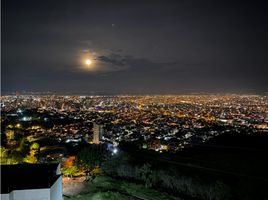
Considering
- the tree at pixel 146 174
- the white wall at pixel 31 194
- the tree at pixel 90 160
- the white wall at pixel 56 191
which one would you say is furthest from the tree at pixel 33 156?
the white wall at pixel 31 194

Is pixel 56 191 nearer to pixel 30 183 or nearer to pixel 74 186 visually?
pixel 30 183

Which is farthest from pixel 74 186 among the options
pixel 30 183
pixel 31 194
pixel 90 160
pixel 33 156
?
pixel 33 156

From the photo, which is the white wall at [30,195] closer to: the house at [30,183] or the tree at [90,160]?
the house at [30,183]

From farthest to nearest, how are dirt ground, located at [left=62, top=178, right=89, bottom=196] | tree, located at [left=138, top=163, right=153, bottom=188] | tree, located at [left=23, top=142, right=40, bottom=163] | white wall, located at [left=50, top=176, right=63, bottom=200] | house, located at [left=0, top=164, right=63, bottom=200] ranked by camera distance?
1. tree, located at [left=23, top=142, right=40, bottom=163]
2. tree, located at [left=138, top=163, right=153, bottom=188]
3. dirt ground, located at [left=62, top=178, right=89, bottom=196]
4. white wall, located at [left=50, top=176, right=63, bottom=200]
5. house, located at [left=0, top=164, right=63, bottom=200]

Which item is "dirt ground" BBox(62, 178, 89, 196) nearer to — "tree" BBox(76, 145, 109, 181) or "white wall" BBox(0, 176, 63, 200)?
"tree" BBox(76, 145, 109, 181)

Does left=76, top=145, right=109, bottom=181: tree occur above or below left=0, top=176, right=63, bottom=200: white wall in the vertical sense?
below

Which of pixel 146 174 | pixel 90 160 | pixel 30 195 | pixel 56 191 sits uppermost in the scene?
pixel 30 195

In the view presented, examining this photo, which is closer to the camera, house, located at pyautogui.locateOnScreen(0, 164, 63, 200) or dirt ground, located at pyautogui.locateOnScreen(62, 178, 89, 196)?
house, located at pyautogui.locateOnScreen(0, 164, 63, 200)

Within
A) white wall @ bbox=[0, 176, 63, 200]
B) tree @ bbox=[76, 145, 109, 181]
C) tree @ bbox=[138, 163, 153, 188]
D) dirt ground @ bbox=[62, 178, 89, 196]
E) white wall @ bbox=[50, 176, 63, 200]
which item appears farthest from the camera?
tree @ bbox=[76, 145, 109, 181]

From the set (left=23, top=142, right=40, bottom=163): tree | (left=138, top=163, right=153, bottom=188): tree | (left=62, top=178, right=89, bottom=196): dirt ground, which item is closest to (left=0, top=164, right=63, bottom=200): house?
(left=62, top=178, right=89, bottom=196): dirt ground
